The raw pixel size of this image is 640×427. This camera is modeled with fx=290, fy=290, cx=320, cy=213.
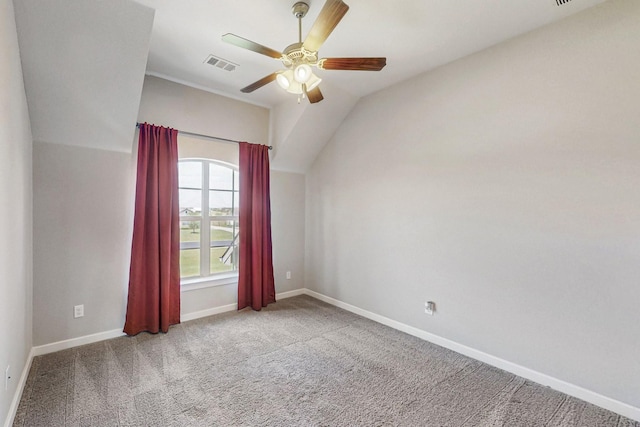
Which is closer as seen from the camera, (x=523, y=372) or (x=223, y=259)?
(x=523, y=372)

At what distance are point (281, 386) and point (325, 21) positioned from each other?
100 inches

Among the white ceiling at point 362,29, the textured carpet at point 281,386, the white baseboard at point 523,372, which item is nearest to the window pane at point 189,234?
the textured carpet at point 281,386

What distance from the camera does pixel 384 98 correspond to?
352 cm

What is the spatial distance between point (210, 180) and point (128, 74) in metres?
1.61

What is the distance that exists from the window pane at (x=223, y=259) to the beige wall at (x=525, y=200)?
6.35 ft

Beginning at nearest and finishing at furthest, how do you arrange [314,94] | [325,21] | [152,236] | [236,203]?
[325,21], [314,94], [152,236], [236,203]

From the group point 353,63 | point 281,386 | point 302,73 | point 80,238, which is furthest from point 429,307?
point 80,238

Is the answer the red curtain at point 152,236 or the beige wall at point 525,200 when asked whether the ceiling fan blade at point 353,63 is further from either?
the red curtain at point 152,236

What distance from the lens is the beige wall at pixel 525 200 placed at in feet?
6.64

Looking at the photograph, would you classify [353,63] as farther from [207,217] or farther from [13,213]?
[207,217]

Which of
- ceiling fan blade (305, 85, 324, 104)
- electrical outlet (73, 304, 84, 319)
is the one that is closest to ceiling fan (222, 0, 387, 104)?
ceiling fan blade (305, 85, 324, 104)

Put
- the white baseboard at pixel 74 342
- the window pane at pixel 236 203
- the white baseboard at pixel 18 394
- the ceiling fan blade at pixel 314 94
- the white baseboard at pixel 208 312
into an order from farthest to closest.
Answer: the window pane at pixel 236 203
the white baseboard at pixel 208 312
the white baseboard at pixel 74 342
the ceiling fan blade at pixel 314 94
the white baseboard at pixel 18 394

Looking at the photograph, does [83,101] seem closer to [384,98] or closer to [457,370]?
[384,98]

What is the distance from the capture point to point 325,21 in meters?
1.69
